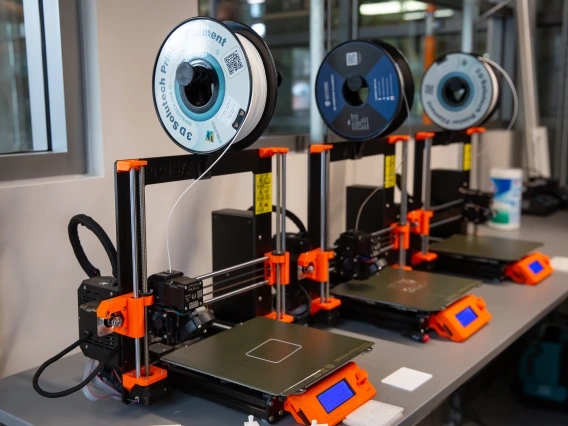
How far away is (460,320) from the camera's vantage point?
6.00ft

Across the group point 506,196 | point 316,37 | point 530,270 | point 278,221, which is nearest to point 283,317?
point 278,221

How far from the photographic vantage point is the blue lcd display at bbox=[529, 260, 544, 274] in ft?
7.69

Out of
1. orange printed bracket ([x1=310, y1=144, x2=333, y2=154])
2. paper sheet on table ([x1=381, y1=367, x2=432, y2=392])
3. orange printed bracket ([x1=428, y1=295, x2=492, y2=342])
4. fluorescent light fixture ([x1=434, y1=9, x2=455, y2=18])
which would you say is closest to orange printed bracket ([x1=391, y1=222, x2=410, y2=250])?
orange printed bracket ([x1=428, y1=295, x2=492, y2=342])

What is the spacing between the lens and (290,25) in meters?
3.40

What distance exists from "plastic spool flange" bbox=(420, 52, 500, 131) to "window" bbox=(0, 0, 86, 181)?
1465 millimetres

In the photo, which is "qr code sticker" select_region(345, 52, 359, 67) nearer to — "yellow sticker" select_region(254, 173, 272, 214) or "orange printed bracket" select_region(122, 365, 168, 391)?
"yellow sticker" select_region(254, 173, 272, 214)

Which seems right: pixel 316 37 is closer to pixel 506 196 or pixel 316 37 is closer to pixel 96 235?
pixel 506 196

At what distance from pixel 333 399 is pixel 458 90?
1.70 meters

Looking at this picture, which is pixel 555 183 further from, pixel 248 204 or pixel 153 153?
pixel 153 153

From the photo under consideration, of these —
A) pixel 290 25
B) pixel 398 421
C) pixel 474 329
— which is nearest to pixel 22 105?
pixel 398 421

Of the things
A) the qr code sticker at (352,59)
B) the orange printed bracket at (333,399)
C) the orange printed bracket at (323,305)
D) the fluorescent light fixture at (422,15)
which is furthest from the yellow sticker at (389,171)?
the fluorescent light fixture at (422,15)

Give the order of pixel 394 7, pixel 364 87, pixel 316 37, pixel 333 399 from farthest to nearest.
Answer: pixel 394 7
pixel 316 37
pixel 364 87
pixel 333 399

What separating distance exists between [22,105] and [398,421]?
4.33 ft

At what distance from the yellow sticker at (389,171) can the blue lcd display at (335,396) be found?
0.98m
